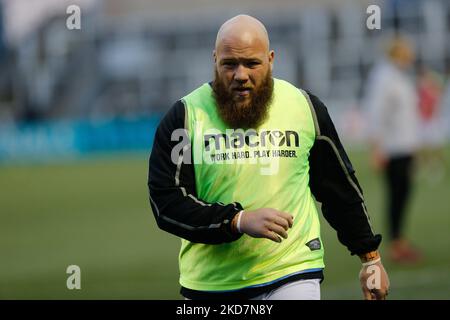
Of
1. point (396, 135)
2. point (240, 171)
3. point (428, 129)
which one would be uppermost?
point (428, 129)

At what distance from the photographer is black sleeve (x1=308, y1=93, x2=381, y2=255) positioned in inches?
227

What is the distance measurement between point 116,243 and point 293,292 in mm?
10621

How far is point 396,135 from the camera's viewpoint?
508 inches

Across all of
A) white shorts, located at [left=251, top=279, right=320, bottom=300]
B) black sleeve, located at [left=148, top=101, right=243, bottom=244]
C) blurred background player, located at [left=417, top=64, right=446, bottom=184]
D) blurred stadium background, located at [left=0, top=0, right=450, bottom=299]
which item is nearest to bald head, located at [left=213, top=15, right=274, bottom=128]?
black sleeve, located at [left=148, top=101, right=243, bottom=244]

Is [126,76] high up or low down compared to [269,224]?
up

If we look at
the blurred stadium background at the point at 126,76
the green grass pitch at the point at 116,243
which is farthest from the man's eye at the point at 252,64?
the blurred stadium background at the point at 126,76

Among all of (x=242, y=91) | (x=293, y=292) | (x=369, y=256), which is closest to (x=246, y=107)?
(x=242, y=91)

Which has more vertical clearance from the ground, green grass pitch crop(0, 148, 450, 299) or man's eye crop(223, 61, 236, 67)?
man's eye crop(223, 61, 236, 67)

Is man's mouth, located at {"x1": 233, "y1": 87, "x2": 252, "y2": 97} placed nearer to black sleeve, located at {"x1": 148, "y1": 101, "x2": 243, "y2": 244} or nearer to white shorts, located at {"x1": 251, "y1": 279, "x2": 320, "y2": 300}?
black sleeve, located at {"x1": 148, "y1": 101, "x2": 243, "y2": 244}

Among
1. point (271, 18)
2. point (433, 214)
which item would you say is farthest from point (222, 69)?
point (271, 18)

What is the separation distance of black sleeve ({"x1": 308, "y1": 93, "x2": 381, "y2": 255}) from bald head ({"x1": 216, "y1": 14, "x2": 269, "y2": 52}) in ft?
1.62

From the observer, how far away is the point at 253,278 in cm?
555

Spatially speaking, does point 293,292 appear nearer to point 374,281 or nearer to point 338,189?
point 374,281

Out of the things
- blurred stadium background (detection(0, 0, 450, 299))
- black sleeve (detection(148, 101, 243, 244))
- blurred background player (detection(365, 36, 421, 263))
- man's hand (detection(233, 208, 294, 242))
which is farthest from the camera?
blurred stadium background (detection(0, 0, 450, 299))
